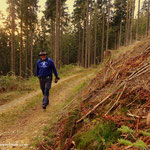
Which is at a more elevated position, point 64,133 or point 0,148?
point 64,133

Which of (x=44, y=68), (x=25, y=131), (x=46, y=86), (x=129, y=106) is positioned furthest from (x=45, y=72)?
(x=129, y=106)

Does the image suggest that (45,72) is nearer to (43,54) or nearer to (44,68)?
(44,68)

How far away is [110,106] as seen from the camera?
2834 mm

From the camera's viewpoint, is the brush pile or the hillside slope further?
the brush pile

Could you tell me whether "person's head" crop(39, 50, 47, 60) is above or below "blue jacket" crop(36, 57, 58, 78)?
above

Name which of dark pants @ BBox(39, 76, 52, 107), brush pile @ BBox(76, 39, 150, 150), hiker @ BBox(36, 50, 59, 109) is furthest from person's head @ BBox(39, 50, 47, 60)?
brush pile @ BBox(76, 39, 150, 150)

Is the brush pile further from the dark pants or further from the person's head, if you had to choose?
the person's head

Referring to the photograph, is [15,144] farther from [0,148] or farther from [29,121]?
[29,121]

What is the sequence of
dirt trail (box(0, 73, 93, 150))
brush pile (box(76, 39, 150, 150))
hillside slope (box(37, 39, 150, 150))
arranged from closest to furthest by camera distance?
hillside slope (box(37, 39, 150, 150)) → brush pile (box(76, 39, 150, 150)) → dirt trail (box(0, 73, 93, 150))

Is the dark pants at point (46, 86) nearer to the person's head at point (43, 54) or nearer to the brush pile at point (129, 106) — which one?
the person's head at point (43, 54)

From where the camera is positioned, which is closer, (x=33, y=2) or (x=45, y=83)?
(x=45, y=83)

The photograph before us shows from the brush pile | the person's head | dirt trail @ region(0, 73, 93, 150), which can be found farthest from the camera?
the person's head

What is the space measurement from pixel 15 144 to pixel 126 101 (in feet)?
8.99

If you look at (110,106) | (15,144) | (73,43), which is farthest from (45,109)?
(73,43)
